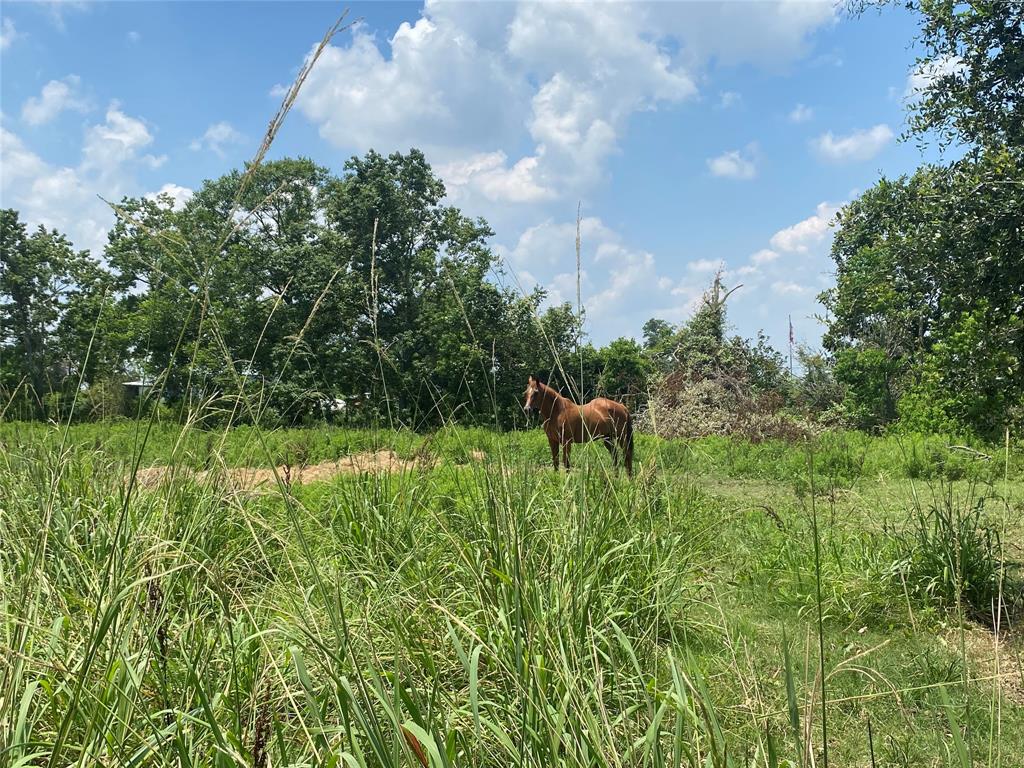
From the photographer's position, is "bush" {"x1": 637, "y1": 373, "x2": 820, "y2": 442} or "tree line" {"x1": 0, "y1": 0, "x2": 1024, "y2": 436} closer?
"tree line" {"x1": 0, "y1": 0, "x2": 1024, "y2": 436}

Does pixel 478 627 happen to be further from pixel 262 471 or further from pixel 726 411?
pixel 726 411

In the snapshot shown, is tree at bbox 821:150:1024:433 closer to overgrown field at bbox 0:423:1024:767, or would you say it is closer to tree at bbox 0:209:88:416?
overgrown field at bbox 0:423:1024:767

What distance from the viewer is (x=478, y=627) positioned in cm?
251

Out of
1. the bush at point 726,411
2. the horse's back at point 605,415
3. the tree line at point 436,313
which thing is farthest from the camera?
the bush at point 726,411

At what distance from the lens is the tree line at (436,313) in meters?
3.18

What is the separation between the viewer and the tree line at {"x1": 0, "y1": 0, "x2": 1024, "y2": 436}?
318cm

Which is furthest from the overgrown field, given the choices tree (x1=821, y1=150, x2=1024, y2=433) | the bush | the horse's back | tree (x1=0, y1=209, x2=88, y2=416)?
tree (x1=0, y1=209, x2=88, y2=416)

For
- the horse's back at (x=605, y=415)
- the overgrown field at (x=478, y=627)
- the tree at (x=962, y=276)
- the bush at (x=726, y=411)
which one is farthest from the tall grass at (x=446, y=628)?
the bush at (x=726, y=411)

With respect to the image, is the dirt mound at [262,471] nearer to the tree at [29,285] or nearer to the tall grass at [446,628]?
the tall grass at [446,628]

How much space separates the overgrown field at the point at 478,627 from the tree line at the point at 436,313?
45 centimetres

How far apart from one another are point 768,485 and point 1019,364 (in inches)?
208

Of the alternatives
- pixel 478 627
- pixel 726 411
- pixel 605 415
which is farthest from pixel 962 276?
pixel 726 411

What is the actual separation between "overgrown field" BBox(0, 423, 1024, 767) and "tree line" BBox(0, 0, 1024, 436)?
454mm

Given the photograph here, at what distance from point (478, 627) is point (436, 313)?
19.9 metres
